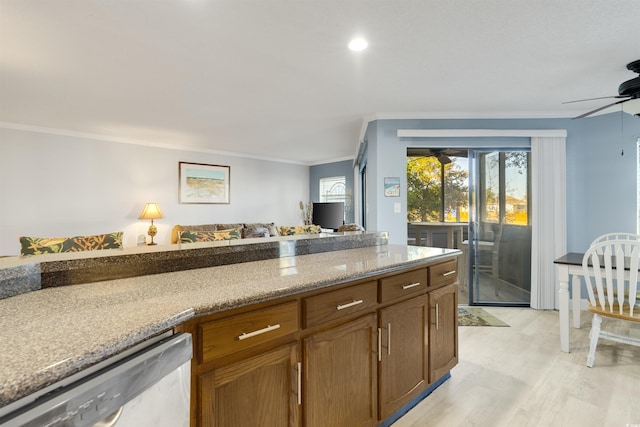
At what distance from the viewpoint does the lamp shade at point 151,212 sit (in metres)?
5.02

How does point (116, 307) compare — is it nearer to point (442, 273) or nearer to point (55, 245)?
point (442, 273)

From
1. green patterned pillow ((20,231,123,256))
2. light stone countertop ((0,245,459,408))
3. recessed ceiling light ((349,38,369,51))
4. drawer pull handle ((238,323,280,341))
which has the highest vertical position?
recessed ceiling light ((349,38,369,51))

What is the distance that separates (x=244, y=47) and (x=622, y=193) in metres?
4.13

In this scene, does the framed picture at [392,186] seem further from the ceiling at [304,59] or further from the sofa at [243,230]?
the sofa at [243,230]

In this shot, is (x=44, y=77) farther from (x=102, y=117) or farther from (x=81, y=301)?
(x=81, y=301)

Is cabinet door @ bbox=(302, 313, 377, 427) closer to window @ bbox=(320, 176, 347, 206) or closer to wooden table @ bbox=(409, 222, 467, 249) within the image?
wooden table @ bbox=(409, 222, 467, 249)

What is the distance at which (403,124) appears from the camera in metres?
3.76

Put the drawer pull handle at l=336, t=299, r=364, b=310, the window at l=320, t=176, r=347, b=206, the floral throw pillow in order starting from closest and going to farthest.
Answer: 1. the drawer pull handle at l=336, t=299, r=364, b=310
2. the floral throw pillow
3. the window at l=320, t=176, r=347, b=206

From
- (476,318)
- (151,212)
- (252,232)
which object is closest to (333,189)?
(252,232)

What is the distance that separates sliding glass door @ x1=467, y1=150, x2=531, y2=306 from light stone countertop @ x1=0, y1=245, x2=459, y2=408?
2750 millimetres

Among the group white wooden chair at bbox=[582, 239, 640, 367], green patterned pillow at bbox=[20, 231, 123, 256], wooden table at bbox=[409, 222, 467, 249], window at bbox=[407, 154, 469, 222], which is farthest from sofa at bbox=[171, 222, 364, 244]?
white wooden chair at bbox=[582, 239, 640, 367]

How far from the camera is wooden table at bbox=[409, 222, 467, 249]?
4212mm

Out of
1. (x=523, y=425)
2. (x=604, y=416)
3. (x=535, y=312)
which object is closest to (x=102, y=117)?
(x=523, y=425)

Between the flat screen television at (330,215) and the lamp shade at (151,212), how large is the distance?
2.96 m
